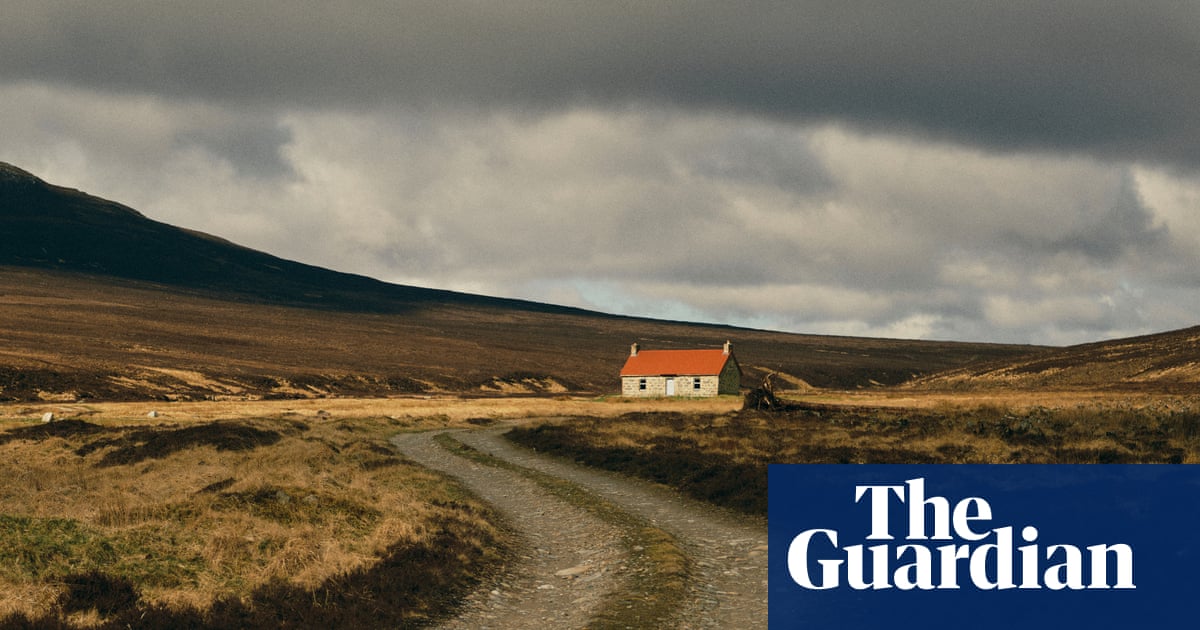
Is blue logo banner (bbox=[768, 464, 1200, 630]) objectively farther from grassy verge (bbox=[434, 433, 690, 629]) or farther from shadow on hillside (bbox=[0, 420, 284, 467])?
shadow on hillside (bbox=[0, 420, 284, 467])

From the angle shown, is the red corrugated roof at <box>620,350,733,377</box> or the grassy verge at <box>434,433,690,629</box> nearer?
the grassy verge at <box>434,433,690,629</box>

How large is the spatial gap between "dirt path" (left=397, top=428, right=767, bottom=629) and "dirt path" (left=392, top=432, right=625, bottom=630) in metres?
0.05

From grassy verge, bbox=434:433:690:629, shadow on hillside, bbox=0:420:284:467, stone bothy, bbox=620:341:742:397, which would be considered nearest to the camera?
grassy verge, bbox=434:433:690:629

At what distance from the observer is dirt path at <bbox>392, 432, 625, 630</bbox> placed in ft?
48.4

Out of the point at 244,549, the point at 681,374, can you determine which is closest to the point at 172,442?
the point at 244,549

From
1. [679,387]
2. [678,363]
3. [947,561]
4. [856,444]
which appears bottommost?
[679,387]

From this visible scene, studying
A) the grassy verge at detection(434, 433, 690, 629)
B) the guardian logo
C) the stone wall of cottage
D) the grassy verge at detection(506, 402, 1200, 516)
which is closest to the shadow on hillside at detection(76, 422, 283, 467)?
the grassy verge at detection(506, 402, 1200, 516)

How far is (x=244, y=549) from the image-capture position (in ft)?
55.7

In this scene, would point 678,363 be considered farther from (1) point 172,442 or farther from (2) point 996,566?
(2) point 996,566

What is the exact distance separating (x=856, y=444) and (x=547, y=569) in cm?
2138

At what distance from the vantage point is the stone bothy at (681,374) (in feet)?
361

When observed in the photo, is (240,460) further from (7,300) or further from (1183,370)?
(7,300)

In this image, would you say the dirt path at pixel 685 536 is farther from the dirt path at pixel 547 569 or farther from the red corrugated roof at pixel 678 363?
the red corrugated roof at pixel 678 363

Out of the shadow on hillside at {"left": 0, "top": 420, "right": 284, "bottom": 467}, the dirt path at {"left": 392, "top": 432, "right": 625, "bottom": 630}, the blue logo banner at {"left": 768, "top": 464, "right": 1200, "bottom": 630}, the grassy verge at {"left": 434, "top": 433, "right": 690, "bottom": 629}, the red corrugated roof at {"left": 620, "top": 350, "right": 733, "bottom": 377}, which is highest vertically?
the red corrugated roof at {"left": 620, "top": 350, "right": 733, "bottom": 377}
